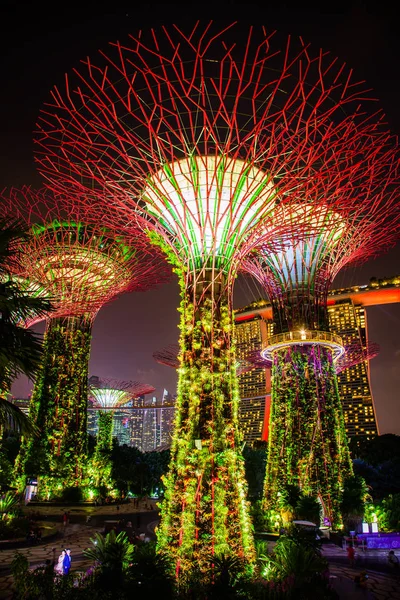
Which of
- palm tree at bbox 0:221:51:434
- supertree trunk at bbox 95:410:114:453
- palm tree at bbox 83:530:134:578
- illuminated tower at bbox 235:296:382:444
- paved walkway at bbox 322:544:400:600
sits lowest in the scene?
paved walkway at bbox 322:544:400:600

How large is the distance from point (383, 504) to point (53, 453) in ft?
59.6

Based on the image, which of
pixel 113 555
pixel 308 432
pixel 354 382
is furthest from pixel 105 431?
pixel 354 382

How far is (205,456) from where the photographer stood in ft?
32.2

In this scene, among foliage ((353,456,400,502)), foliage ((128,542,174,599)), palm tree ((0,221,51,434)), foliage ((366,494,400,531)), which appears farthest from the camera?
foliage ((353,456,400,502))

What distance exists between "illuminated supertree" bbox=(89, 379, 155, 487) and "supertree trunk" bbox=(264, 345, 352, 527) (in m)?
15.4

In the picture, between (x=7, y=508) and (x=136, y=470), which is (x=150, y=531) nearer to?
(x=7, y=508)

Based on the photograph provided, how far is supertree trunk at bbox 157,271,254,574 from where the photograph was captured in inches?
373

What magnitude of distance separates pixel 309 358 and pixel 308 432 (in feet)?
10.4

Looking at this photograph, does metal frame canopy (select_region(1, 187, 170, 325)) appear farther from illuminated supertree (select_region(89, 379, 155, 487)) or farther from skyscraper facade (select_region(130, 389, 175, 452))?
skyscraper facade (select_region(130, 389, 175, 452))

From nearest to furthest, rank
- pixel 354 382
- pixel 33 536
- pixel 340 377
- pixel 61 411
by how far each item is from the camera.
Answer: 1. pixel 33 536
2. pixel 61 411
3. pixel 354 382
4. pixel 340 377

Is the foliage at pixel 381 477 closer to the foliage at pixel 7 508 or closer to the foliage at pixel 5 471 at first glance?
the foliage at pixel 7 508

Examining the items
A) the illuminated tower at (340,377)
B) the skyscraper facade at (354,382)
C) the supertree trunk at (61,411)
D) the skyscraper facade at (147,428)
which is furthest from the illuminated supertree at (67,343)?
the skyscraper facade at (147,428)

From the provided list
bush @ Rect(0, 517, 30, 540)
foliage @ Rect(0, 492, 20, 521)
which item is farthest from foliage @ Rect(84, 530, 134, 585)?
foliage @ Rect(0, 492, 20, 521)

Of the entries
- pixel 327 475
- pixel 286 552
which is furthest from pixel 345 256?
pixel 286 552
